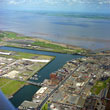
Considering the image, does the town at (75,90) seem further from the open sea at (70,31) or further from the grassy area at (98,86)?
the open sea at (70,31)

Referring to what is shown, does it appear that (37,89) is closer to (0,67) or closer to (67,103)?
(67,103)

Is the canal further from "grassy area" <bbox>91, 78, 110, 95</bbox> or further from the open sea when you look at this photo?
the open sea

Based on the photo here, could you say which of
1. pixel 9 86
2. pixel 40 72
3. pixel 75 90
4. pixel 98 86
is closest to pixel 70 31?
pixel 40 72

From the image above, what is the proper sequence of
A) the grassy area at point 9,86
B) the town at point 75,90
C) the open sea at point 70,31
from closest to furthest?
the town at point 75,90, the grassy area at point 9,86, the open sea at point 70,31

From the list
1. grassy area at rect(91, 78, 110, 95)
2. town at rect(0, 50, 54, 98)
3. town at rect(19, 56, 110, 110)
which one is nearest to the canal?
town at rect(0, 50, 54, 98)

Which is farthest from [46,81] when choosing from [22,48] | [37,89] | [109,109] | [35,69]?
[22,48]

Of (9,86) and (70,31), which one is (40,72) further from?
(70,31)

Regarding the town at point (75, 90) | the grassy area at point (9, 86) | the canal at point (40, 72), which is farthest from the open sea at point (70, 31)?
the grassy area at point (9, 86)

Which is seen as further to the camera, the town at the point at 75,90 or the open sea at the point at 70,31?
the open sea at the point at 70,31
